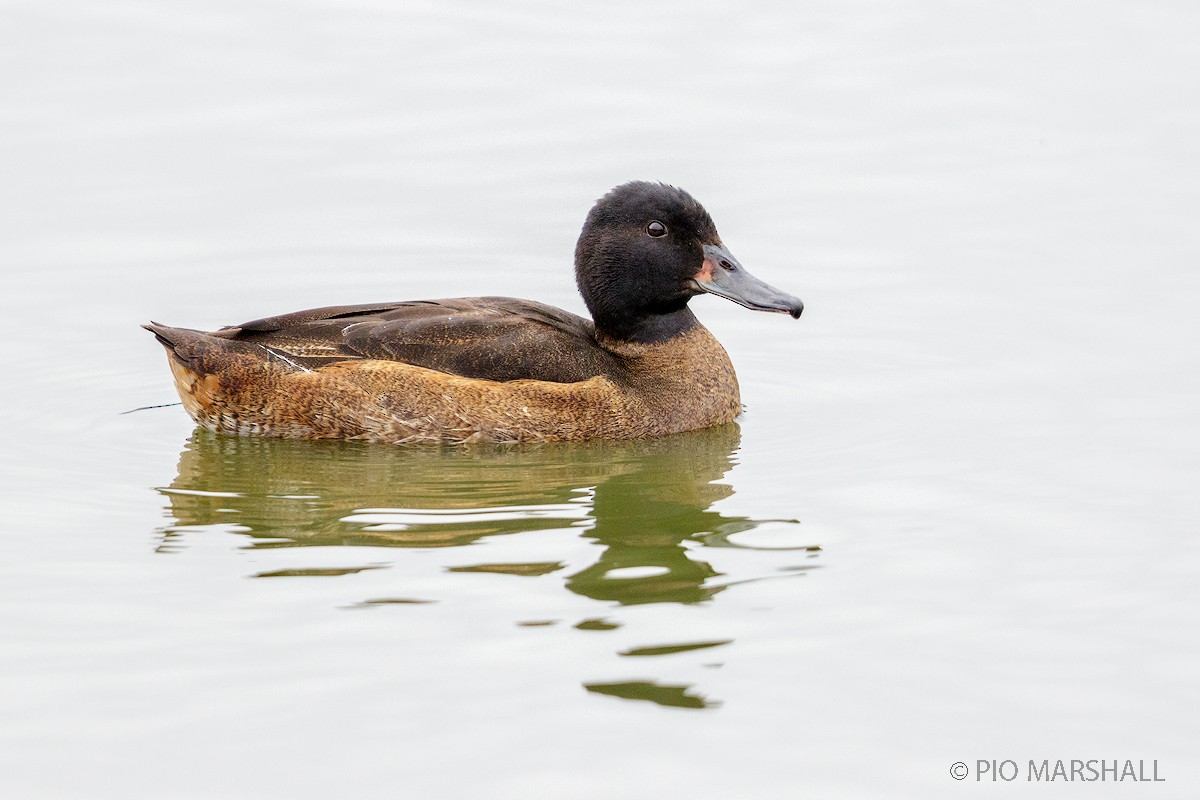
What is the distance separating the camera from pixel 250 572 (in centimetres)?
826

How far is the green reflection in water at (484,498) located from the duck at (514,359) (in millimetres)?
145

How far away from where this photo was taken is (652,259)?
35.6ft

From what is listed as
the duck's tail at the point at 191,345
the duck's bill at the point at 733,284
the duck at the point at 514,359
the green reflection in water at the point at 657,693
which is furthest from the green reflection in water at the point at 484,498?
the green reflection in water at the point at 657,693

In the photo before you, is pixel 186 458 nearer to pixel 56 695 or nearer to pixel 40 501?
pixel 40 501

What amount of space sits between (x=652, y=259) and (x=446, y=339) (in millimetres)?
1286

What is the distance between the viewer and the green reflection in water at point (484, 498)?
846 cm

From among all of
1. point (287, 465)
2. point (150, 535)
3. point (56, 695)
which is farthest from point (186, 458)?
point (56, 695)

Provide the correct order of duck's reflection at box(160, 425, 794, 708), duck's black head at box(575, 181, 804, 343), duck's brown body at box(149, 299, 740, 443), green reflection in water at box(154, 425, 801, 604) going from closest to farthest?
duck's reflection at box(160, 425, 794, 708), green reflection in water at box(154, 425, 801, 604), duck's brown body at box(149, 299, 740, 443), duck's black head at box(575, 181, 804, 343)

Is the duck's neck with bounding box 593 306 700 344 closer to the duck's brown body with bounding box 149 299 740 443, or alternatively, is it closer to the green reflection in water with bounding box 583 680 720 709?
the duck's brown body with bounding box 149 299 740 443

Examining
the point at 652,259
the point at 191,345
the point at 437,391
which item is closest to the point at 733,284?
the point at 652,259

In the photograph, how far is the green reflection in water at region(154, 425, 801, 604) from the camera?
8461mm

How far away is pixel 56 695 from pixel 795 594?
3054 millimetres

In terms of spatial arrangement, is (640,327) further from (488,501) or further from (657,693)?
(657,693)

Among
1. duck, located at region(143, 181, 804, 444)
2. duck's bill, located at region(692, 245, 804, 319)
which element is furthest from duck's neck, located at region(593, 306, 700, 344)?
duck's bill, located at region(692, 245, 804, 319)
